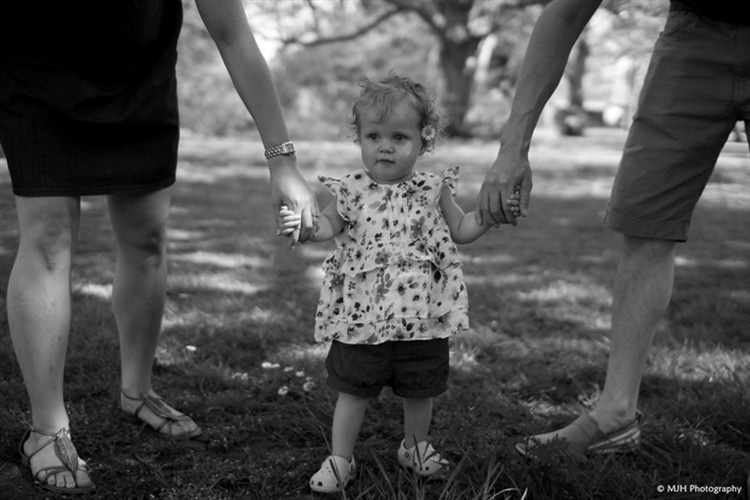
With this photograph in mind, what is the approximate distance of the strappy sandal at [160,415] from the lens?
2.88m

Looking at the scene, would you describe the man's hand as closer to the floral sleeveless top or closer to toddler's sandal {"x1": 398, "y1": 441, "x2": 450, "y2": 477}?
the floral sleeveless top

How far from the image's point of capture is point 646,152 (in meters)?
2.74

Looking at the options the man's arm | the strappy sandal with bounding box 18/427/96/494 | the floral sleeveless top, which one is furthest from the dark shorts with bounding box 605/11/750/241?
the strappy sandal with bounding box 18/427/96/494

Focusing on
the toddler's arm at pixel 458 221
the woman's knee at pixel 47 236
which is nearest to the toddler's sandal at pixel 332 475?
the toddler's arm at pixel 458 221

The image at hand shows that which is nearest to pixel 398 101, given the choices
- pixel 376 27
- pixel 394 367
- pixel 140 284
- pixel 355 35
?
pixel 394 367

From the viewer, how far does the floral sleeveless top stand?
97.7 inches

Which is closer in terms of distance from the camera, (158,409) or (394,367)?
(394,367)

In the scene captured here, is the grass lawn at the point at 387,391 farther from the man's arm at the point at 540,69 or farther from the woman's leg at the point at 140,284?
the man's arm at the point at 540,69

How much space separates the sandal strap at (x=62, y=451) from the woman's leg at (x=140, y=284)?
0.42 m

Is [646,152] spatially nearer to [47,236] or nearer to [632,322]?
[632,322]

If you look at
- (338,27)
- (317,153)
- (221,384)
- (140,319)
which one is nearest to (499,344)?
(221,384)

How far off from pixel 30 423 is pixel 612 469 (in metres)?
1.94

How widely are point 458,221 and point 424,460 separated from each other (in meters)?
0.77

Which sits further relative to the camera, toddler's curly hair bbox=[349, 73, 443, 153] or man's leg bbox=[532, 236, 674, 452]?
man's leg bbox=[532, 236, 674, 452]
